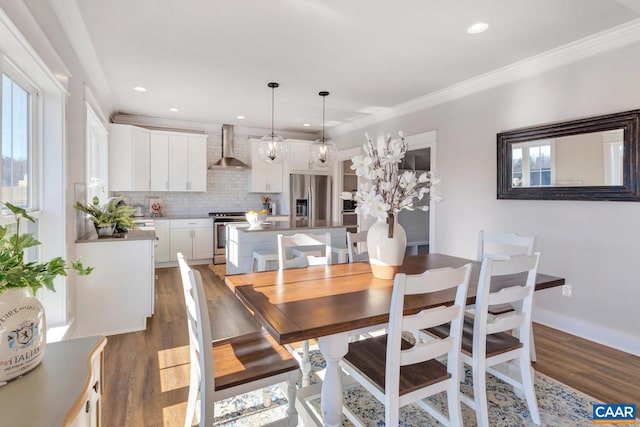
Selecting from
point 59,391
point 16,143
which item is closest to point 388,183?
point 59,391

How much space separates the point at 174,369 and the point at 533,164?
12.0ft

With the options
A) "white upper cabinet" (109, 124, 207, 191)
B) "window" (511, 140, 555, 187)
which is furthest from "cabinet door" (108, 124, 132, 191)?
"window" (511, 140, 555, 187)

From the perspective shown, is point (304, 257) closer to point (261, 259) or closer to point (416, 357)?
point (261, 259)

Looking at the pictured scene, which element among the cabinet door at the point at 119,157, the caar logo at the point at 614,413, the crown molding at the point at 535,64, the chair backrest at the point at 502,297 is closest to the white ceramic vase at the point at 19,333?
the chair backrest at the point at 502,297

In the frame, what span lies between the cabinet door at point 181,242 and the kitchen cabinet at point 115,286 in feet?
8.60

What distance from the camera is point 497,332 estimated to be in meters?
1.76

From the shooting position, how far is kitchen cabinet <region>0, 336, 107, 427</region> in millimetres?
804

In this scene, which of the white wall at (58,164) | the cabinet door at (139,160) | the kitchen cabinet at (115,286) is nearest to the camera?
the white wall at (58,164)

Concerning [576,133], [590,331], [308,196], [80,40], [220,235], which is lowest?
[590,331]

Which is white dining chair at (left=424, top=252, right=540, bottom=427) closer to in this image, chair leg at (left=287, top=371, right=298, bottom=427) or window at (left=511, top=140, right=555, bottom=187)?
chair leg at (left=287, top=371, right=298, bottom=427)

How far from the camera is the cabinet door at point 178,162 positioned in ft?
18.9

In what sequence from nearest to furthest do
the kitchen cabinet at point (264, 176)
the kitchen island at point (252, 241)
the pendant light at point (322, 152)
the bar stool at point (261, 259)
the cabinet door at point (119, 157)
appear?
the bar stool at point (261, 259) → the kitchen island at point (252, 241) → the pendant light at point (322, 152) → the cabinet door at point (119, 157) → the kitchen cabinet at point (264, 176)

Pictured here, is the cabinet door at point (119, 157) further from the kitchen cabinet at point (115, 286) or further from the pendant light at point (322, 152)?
the pendant light at point (322, 152)

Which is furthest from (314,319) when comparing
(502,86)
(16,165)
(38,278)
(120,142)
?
(120,142)
